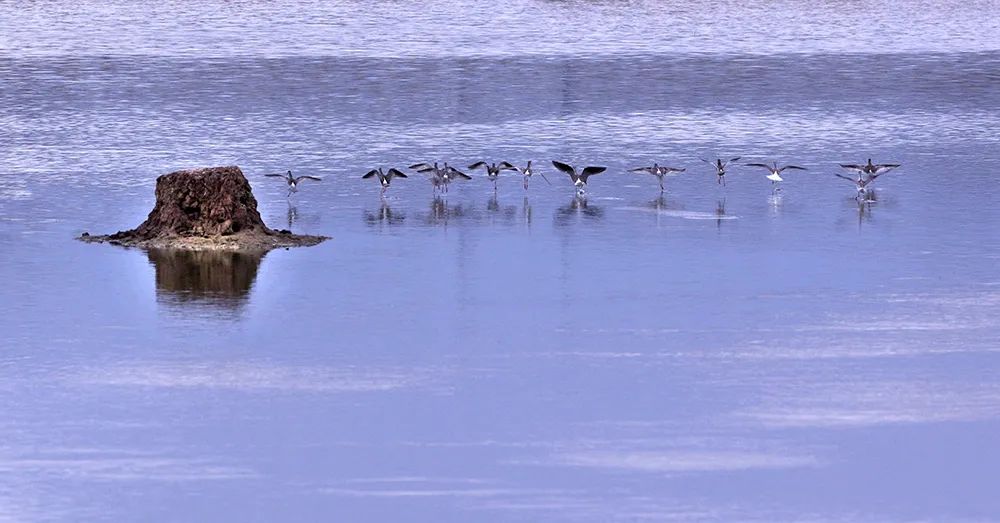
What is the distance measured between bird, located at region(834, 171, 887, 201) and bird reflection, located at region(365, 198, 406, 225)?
28.2ft

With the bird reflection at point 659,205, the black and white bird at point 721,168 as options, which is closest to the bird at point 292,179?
the bird reflection at point 659,205

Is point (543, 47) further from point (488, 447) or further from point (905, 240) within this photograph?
point (488, 447)

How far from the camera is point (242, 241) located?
35906 millimetres

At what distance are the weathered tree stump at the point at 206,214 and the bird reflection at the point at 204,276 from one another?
0.32m

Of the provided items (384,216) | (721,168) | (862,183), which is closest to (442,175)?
(384,216)

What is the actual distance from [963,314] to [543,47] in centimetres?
4508

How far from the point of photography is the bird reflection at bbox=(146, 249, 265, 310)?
32.0m

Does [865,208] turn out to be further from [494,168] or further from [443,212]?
[443,212]

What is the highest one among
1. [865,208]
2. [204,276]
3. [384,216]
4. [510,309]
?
[865,208]

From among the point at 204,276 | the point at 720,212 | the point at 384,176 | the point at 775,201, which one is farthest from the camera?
the point at 384,176

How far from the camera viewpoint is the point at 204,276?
110 feet

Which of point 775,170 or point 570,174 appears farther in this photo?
point 775,170

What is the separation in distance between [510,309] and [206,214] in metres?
6.66

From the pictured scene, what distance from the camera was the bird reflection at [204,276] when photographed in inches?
1260
